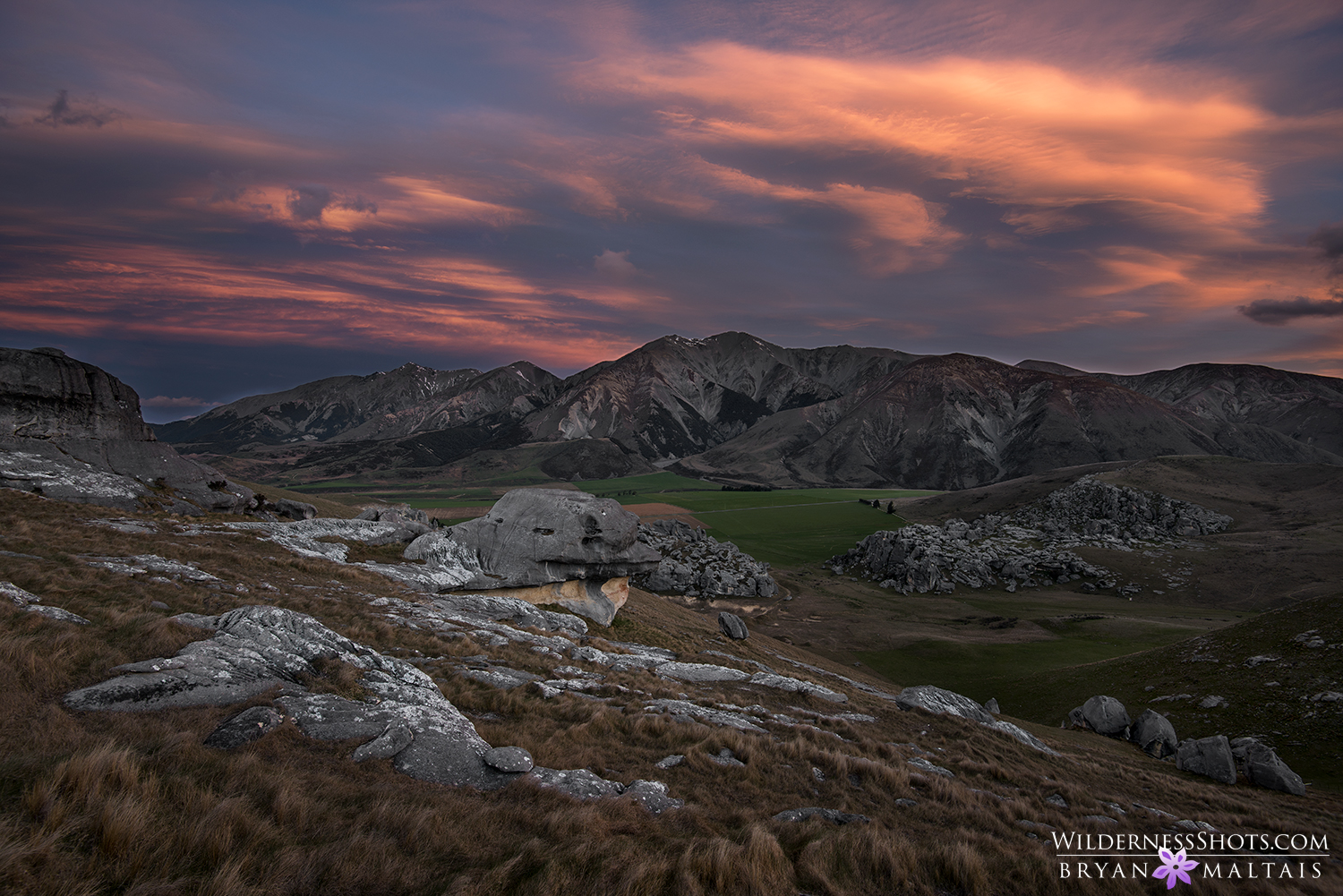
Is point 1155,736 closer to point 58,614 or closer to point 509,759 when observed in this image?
point 509,759

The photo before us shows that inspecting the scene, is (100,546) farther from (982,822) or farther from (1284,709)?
(1284,709)

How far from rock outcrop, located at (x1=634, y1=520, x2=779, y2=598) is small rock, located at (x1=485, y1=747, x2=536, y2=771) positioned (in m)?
59.7

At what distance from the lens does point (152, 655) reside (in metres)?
9.71

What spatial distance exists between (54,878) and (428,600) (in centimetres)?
2016

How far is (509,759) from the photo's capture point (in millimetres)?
9227

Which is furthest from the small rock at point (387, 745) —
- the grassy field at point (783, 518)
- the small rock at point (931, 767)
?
the grassy field at point (783, 518)

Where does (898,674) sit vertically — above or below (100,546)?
below

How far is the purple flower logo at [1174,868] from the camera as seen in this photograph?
930 centimetres

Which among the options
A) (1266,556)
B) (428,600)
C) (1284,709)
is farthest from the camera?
(1266,556)

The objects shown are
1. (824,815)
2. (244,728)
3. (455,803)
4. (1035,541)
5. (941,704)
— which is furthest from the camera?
(1035,541)

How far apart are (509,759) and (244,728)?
4017mm

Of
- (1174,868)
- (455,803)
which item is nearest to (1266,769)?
(1174,868)

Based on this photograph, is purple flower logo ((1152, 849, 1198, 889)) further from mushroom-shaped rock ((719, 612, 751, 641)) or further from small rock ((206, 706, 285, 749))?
mushroom-shaped rock ((719, 612, 751, 641))

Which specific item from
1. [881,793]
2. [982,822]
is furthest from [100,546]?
[982,822]
